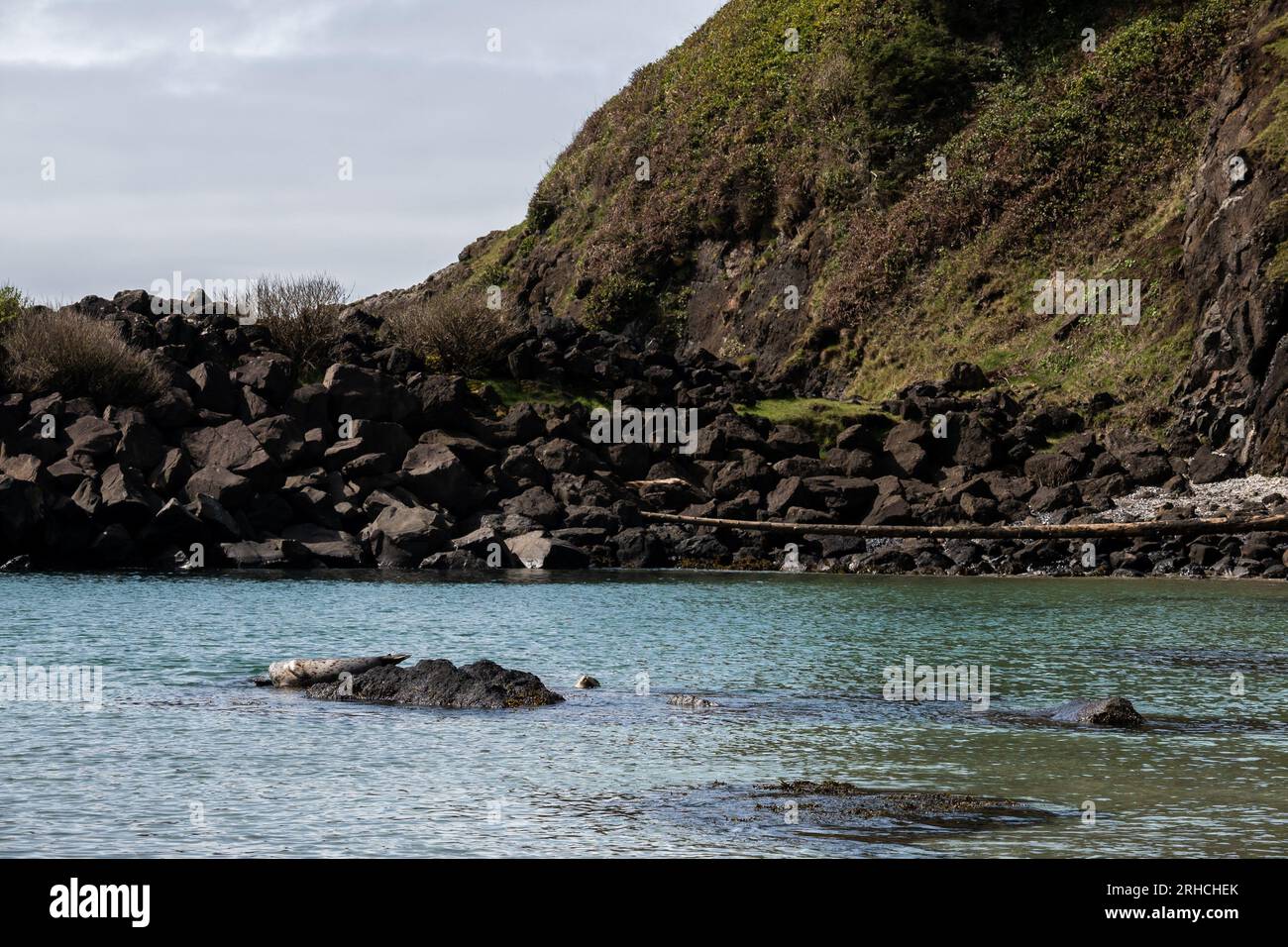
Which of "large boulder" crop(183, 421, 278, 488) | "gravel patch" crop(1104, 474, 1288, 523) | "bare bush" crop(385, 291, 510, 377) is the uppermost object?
"bare bush" crop(385, 291, 510, 377)

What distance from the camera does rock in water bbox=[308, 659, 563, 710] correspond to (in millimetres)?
17484

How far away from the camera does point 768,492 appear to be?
45.2 m

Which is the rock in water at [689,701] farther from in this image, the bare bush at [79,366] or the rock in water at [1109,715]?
the bare bush at [79,366]

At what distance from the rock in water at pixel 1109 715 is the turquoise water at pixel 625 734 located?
14.7 inches

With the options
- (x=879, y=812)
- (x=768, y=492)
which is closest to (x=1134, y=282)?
(x=768, y=492)

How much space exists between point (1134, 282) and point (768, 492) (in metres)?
20.4

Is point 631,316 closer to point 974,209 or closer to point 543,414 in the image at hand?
point 974,209

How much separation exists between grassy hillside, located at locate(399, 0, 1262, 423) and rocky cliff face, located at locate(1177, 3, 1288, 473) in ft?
8.21

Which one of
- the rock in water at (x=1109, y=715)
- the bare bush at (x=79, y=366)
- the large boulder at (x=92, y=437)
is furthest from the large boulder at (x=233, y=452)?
the rock in water at (x=1109, y=715)

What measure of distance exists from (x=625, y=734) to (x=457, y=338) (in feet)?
130

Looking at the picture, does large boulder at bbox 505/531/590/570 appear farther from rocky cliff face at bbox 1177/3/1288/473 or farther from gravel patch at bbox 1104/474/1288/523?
rocky cliff face at bbox 1177/3/1288/473

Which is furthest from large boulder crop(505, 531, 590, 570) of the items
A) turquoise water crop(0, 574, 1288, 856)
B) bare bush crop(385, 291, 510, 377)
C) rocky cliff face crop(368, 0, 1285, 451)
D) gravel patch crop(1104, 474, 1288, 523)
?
rocky cliff face crop(368, 0, 1285, 451)
